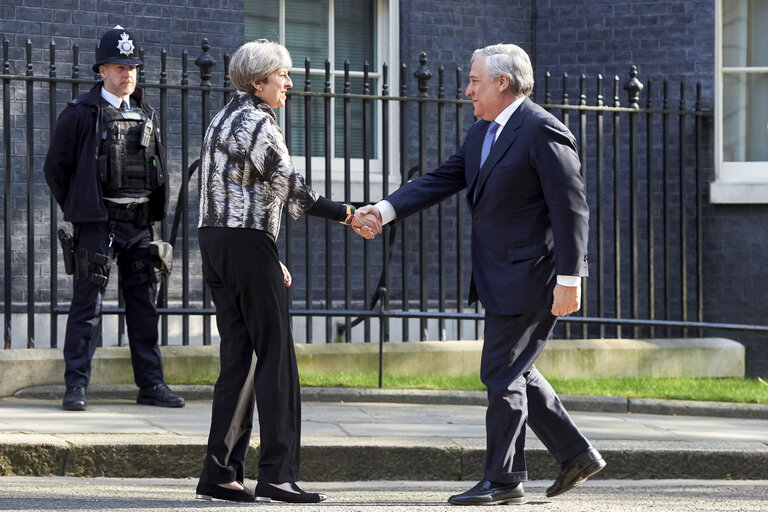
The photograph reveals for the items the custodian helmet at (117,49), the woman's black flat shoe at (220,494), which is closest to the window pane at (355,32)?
the custodian helmet at (117,49)

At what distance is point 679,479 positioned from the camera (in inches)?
229

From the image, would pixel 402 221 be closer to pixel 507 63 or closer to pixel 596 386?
pixel 596 386

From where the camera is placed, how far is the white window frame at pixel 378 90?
30.9 ft

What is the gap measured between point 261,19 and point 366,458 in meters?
5.03

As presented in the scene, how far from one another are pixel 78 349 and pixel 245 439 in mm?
2107

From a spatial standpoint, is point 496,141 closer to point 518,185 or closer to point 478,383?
point 518,185

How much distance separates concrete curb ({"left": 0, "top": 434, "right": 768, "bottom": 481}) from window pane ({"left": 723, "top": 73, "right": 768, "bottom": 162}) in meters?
4.60

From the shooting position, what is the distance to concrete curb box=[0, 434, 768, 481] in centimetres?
527

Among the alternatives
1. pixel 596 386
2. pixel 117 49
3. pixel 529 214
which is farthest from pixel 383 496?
pixel 596 386

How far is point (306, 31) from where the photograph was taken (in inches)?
383

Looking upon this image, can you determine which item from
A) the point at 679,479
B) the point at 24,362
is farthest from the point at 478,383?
the point at 24,362

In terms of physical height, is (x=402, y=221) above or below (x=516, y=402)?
above

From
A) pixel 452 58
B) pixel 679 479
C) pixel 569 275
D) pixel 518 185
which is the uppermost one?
pixel 452 58

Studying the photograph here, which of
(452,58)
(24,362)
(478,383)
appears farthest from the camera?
(452,58)
